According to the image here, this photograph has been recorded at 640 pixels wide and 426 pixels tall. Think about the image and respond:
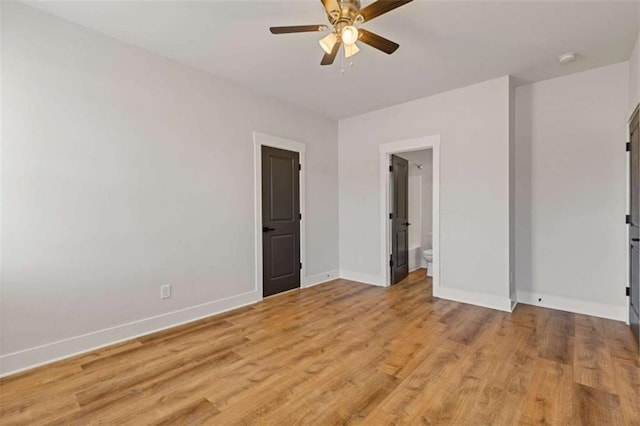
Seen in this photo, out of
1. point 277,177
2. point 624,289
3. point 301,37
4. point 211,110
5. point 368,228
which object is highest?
point 301,37

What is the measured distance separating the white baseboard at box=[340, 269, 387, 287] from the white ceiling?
2.78 metres

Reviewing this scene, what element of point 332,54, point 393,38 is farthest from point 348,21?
point 393,38

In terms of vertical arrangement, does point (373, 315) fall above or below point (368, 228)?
below

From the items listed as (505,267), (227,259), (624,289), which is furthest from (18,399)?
(624,289)

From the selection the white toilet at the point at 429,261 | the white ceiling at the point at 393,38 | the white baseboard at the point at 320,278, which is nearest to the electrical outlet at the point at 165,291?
the white baseboard at the point at 320,278

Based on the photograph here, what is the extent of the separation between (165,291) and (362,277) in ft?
9.63

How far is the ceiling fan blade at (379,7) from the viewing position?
1854mm

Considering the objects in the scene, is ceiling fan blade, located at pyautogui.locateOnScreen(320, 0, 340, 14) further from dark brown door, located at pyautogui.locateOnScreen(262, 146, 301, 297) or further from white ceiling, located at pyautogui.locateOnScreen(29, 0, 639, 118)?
dark brown door, located at pyautogui.locateOnScreen(262, 146, 301, 297)

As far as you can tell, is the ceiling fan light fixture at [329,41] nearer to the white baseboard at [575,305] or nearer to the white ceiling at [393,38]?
the white ceiling at [393,38]

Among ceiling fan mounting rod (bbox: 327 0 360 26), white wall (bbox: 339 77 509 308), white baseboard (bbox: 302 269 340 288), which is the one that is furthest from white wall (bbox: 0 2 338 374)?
white wall (bbox: 339 77 509 308)

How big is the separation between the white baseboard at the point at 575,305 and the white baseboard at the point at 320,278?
2.61 metres

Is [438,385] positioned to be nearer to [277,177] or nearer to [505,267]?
[505,267]

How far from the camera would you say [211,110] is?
11.4 ft

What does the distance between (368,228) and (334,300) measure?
4.57 ft
